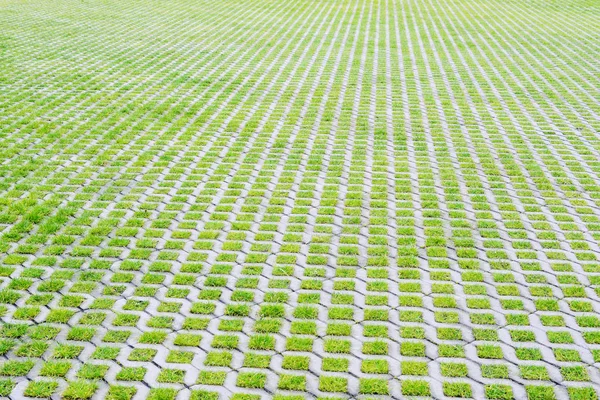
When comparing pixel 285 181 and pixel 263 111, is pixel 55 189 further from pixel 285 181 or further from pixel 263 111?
pixel 263 111

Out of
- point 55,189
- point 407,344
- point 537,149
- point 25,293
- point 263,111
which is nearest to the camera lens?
point 407,344

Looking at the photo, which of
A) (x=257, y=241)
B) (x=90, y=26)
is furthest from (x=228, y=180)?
(x=90, y=26)

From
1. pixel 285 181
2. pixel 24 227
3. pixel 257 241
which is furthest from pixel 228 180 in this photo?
pixel 24 227

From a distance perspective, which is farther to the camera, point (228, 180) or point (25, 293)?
point (228, 180)

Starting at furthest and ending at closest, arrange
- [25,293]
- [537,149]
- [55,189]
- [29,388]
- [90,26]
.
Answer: [90,26]
[537,149]
[55,189]
[25,293]
[29,388]

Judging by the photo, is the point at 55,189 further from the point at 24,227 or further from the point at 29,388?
the point at 29,388

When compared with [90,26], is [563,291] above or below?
below
